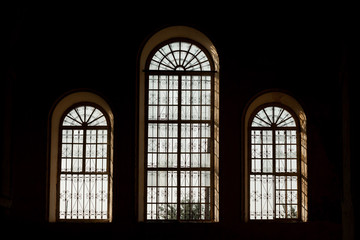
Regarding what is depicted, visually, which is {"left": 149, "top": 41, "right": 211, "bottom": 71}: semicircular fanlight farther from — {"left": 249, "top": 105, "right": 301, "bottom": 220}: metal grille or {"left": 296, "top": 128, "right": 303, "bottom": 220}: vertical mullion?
{"left": 296, "top": 128, "right": 303, "bottom": 220}: vertical mullion

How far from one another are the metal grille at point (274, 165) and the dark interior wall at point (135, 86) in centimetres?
75

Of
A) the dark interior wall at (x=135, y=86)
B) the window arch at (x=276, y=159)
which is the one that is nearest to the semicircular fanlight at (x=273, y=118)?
the window arch at (x=276, y=159)

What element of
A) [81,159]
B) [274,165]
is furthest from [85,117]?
[274,165]

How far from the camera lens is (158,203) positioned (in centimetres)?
1311

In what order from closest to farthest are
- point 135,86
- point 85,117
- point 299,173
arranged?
1. point 135,86
2. point 299,173
3. point 85,117

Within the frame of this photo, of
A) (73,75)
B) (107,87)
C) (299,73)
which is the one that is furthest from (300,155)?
(73,75)

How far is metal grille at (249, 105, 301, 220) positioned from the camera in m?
13.1

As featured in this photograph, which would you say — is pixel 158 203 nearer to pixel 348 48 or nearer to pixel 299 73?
pixel 299 73

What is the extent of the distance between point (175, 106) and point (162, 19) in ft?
7.67

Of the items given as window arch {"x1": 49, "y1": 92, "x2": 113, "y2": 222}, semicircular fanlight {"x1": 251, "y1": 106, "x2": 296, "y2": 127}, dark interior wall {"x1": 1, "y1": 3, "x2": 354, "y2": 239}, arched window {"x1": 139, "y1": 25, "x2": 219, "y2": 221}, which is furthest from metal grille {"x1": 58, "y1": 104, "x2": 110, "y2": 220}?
semicircular fanlight {"x1": 251, "y1": 106, "x2": 296, "y2": 127}

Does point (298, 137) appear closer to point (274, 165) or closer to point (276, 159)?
point (276, 159)

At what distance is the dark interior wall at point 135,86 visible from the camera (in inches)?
487

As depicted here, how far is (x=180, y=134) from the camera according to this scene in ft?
44.0

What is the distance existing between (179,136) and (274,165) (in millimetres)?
2661
